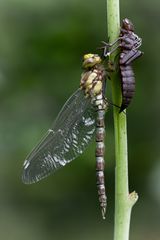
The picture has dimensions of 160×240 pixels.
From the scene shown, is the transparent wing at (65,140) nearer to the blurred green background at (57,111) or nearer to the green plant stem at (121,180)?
the green plant stem at (121,180)

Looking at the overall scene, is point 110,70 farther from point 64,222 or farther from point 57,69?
point 64,222

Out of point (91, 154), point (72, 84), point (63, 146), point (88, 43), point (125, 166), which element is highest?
point (88, 43)

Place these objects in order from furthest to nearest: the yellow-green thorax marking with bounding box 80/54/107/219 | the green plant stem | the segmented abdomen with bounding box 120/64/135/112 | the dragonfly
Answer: the dragonfly
the yellow-green thorax marking with bounding box 80/54/107/219
the segmented abdomen with bounding box 120/64/135/112
the green plant stem

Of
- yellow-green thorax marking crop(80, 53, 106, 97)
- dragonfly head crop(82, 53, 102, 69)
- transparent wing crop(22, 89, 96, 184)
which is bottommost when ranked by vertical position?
transparent wing crop(22, 89, 96, 184)

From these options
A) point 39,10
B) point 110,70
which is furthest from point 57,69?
point 110,70

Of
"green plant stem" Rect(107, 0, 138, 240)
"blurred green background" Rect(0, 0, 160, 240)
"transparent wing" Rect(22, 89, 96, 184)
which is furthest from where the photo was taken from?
"blurred green background" Rect(0, 0, 160, 240)

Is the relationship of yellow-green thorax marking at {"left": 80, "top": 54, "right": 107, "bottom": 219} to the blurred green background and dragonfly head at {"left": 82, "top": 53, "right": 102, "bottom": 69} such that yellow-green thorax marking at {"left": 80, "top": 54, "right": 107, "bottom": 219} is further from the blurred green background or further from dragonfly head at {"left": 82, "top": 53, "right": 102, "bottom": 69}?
the blurred green background

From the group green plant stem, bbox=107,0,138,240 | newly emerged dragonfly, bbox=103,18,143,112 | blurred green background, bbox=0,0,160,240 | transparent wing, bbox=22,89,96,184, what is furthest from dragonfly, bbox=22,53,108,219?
blurred green background, bbox=0,0,160,240
